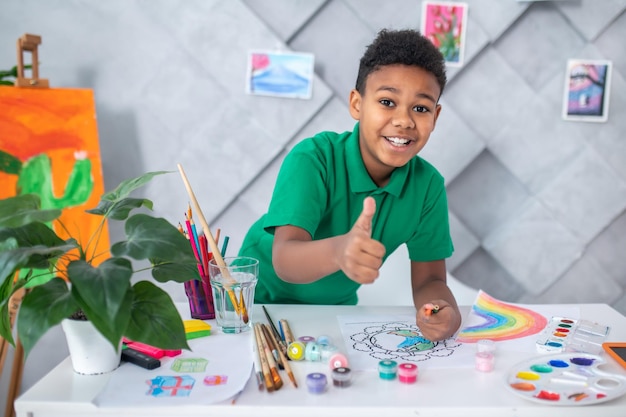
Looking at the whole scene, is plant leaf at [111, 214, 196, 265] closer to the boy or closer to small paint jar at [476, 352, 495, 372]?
the boy

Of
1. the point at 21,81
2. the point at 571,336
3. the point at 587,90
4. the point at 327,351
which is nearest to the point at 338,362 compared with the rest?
Result: the point at 327,351

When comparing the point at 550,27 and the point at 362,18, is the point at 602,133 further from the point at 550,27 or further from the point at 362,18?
the point at 362,18

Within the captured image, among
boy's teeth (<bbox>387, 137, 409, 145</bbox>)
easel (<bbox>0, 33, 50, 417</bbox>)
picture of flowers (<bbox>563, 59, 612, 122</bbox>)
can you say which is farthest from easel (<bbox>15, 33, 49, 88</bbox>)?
picture of flowers (<bbox>563, 59, 612, 122</bbox>)

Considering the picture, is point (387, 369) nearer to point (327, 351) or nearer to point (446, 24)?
point (327, 351)

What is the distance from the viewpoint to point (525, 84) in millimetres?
1531

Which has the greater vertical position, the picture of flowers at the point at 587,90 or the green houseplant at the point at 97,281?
the picture of flowers at the point at 587,90

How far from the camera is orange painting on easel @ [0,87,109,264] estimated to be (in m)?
1.34

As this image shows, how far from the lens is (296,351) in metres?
0.70

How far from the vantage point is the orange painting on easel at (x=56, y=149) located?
134 cm

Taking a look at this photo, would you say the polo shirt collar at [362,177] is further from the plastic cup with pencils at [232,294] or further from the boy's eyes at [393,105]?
the plastic cup with pencils at [232,294]

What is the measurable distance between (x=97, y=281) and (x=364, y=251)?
0.97 ft

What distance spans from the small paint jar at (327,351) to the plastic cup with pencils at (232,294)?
0.15 m

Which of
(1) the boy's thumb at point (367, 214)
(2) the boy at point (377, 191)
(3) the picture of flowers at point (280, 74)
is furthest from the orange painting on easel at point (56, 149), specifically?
(1) the boy's thumb at point (367, 214)

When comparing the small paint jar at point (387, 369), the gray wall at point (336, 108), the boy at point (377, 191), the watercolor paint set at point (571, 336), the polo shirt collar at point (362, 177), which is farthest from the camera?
the gray wall at point (336, 108)
